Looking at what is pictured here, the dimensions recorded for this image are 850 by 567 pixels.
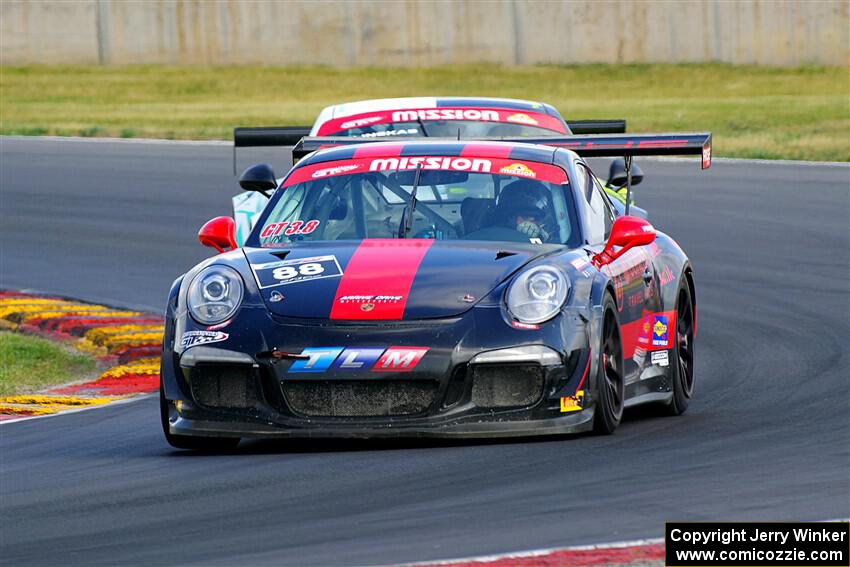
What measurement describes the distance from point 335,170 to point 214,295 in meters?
1.25

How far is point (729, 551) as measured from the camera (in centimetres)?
485

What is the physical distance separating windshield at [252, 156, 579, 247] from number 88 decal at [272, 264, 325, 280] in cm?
52

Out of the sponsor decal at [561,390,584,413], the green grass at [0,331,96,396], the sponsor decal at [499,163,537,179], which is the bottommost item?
the green grass at [0,331,96,396]

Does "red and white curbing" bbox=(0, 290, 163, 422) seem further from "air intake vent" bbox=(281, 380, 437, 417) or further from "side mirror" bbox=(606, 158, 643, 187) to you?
"side mirror" bbox=(606, 158, 643, 187)

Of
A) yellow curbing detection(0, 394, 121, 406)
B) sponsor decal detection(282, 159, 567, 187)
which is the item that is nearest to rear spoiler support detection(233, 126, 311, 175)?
yellow curbing detection(0, 394, 121, 406)

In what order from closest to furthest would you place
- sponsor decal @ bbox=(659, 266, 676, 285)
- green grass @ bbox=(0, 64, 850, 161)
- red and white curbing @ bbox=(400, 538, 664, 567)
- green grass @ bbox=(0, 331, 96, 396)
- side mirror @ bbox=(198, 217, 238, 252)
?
red and white curbing @ bbox=(400, 538, 664, 567)
side mirror @ bbox=(198, 217, 238, 252)
sponsor decal @ bbox=(659, 266, 676, 285)
green grass @ bbox=(0, 331, 96, 396)
green grass @ bbox=(0, 64, 850, 161)

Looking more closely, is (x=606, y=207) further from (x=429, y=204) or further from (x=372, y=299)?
(x=372, y=299)

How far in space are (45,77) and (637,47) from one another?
466 inches

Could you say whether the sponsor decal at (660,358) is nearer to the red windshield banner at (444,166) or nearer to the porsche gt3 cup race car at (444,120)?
the red windshield banner at (444,166)

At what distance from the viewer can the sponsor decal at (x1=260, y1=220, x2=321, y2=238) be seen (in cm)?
779

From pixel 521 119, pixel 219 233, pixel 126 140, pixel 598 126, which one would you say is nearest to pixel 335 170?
pixel 219 233

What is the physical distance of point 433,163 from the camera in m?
8.04

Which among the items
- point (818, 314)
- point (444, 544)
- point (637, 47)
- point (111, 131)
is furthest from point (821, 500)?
point (637, 47)

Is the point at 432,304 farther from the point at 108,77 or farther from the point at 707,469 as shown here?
the point at 108,77
